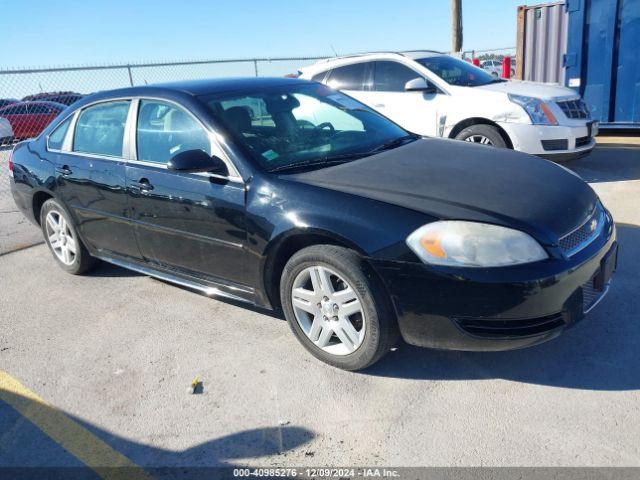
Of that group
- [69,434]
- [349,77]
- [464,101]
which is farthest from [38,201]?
[464,101]

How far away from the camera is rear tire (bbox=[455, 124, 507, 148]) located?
7.02 meters

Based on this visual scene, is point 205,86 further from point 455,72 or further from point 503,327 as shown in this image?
point 455,72

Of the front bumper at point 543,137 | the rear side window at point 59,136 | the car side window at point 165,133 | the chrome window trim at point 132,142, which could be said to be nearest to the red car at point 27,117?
the rear side window at point 59,136

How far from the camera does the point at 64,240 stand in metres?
5.06

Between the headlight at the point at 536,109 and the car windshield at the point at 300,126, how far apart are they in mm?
3119

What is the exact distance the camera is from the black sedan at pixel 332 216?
2.78 metres

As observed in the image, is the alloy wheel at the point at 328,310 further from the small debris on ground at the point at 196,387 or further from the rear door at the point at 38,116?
the rear door at the point at 38,116

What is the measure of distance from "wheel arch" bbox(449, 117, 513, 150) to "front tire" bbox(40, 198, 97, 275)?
15.2 ft

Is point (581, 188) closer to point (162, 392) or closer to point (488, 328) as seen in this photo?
point (488, 328)

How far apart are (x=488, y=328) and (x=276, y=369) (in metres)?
1.24

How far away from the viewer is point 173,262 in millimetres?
3990

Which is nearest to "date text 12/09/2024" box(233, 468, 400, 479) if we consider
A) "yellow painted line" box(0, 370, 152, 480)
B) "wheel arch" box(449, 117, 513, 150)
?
"yellow painted line" box(0, 370, 152, 480)

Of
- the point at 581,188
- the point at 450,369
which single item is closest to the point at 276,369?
the point at 450,369

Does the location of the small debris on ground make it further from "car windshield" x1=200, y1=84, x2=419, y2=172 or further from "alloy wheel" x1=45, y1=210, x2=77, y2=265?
"alloy wheel" x1=45, y1=210, x2=77, y2=265
